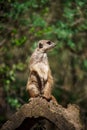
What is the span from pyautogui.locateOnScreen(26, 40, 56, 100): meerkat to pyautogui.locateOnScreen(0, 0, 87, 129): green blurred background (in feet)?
9.14

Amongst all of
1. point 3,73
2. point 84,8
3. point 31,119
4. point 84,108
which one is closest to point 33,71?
point 31,119

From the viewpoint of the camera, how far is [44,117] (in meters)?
7.81

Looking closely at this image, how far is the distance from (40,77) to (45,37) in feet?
30.8

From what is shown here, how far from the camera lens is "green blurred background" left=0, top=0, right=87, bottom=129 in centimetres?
1245

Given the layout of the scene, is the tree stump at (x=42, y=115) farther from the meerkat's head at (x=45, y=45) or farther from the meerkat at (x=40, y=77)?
the meerkat's head at (x=45, y=45)

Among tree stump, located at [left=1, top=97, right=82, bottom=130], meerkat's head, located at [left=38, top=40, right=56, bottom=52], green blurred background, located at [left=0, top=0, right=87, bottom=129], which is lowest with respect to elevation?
green blurred background, located at [left=0, top=0, right=87, bottom=129]

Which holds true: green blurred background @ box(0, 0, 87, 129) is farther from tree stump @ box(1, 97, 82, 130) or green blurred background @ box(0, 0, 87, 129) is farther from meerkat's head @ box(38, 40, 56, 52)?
tree stump @ box(1, 97, 82, 130)

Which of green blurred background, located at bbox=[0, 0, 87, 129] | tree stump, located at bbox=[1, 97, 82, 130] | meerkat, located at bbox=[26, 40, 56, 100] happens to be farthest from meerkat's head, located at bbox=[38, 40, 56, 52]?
green blurred background, located at bbox=[0, 0, 87, 129]

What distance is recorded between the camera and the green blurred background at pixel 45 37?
1245 centimetres

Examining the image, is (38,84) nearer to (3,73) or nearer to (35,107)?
(35,107)

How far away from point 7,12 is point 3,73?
1488 millimetres

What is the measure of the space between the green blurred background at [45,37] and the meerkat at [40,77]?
9.14 ft

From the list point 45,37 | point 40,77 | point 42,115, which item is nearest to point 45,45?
point 40,77

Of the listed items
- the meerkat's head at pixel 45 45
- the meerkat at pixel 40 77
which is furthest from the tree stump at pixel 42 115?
the meerkat's head at pixel 45 45
